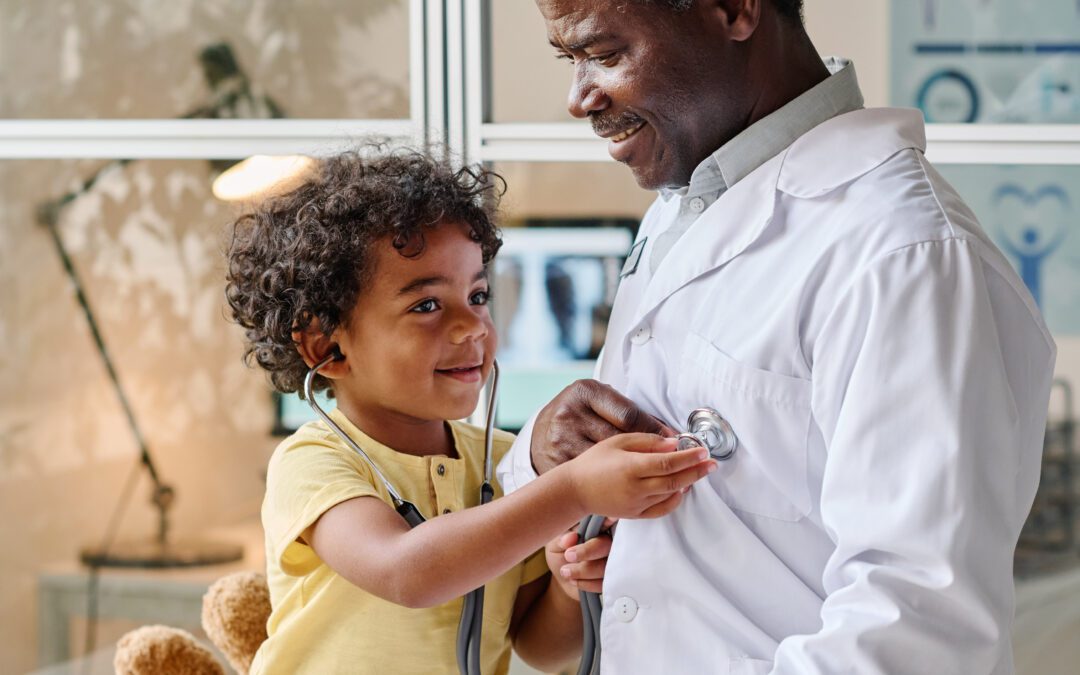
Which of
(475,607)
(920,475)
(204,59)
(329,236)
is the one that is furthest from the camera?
(204,59)

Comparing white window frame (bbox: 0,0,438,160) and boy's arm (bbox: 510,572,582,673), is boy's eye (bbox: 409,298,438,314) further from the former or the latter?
white window frame (bbox: 0,0,438,160)

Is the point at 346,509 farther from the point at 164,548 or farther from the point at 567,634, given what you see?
the point at 164,548

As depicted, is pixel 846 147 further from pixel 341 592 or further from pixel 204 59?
pixel 204 59

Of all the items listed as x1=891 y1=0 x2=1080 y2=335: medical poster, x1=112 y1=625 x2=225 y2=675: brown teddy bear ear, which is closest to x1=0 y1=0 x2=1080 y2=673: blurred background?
x1=891 y1=0 x2=1080 y2=335: medical poster

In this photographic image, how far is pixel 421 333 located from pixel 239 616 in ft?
2.04

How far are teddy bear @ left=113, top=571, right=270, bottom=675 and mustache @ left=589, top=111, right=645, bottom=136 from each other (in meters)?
0.92

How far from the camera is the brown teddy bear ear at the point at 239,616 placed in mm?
1654

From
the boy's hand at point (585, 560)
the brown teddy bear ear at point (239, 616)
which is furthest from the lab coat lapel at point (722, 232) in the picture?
the brown teddy bear ear at point (239, 616)

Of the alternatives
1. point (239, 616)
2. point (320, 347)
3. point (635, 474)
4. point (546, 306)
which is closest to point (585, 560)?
point (635, 474)

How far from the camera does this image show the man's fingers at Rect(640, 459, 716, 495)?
101 centimetres

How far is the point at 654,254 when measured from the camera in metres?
1.28

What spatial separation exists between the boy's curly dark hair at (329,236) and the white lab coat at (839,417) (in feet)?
1.03

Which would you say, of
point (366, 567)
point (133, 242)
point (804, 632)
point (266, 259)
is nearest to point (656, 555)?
point (804, 632)

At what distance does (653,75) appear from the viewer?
1.12 m
